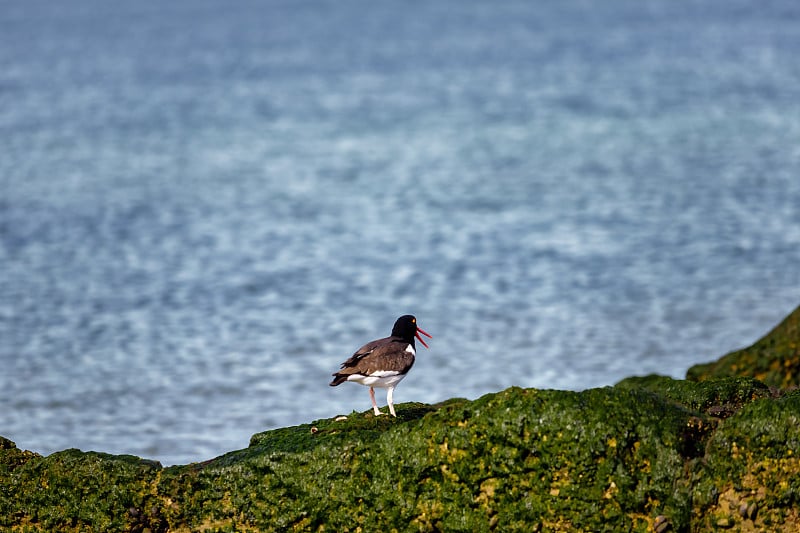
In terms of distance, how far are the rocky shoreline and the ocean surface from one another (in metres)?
7.69

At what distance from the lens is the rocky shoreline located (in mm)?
8320

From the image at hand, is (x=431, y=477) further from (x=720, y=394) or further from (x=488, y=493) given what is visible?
(x=720, y=394)

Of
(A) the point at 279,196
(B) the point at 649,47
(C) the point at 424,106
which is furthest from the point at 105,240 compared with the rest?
(B) the point at 649,47

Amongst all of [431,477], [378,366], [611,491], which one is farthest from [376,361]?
[611,491]

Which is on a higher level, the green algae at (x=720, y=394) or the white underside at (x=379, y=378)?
the white underside at (x=379, y=378)

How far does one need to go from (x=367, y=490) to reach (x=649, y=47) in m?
78.6

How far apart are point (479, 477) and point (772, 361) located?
7.51 meters

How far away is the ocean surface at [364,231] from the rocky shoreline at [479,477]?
7694 millimetres

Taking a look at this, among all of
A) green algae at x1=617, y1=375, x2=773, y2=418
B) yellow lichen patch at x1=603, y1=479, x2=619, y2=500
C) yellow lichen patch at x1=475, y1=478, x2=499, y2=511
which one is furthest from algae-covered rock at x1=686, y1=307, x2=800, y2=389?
yellow lichen patch at x1=475, y1=478, x2=499, y2=511

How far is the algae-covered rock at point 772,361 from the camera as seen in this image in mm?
14445

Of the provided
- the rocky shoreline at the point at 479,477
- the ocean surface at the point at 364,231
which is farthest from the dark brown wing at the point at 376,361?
the ocean surface at the point at 364,231

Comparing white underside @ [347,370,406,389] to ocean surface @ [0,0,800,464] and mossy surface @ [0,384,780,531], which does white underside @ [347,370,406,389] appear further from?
ocean surface @ [0,0,800,464]

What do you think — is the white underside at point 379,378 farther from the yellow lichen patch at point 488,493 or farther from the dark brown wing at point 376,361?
the yellow lichen patch at point 488,493

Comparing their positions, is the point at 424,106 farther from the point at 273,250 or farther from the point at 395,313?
the point at 395,313
